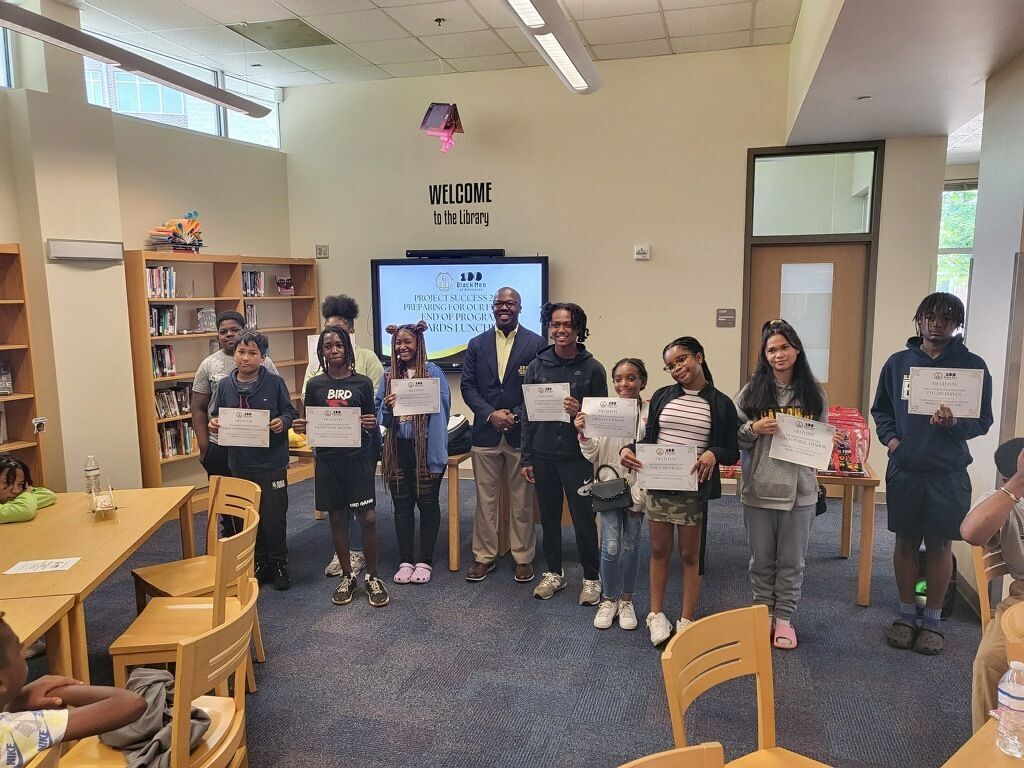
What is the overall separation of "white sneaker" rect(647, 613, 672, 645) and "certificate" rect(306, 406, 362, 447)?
1.66m

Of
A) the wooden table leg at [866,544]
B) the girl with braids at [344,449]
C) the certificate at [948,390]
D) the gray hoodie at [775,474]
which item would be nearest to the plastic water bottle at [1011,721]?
the gray hoodie at [775,474]

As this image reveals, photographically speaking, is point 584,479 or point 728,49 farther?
point 728,49

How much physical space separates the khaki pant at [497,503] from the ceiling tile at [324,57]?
3.38 metres

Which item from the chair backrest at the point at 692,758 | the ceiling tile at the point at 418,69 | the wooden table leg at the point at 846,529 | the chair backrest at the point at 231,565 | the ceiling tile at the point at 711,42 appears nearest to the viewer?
the chair backrest at the point at 692,758

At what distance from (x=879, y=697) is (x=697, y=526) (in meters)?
0.95

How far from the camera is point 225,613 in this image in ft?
8.57

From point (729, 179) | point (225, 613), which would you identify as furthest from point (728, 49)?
point (225, 613)

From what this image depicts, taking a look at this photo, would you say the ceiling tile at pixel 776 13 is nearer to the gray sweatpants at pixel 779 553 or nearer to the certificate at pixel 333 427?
the gray sweatpants at pixel 779 553

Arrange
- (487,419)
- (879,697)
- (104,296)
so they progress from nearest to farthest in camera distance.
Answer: (879,697)
(487,419)
(104,296)

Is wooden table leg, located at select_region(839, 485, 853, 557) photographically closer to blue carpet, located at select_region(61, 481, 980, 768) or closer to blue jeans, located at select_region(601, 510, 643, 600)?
blue carpet, located at select_region(61, 481, 980, 768)

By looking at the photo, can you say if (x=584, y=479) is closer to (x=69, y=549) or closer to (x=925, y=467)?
(x=925, y=467)

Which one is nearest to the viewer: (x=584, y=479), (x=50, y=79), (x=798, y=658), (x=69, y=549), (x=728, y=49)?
(x=69, y=549)

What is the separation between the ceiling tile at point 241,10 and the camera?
4.41 meters

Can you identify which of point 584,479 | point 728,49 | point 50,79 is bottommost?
point 584,479
